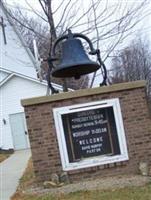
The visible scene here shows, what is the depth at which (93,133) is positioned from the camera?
33.2 ft

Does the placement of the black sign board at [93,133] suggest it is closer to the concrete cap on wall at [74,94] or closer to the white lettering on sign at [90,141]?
the white lettering on sign at [90,141]

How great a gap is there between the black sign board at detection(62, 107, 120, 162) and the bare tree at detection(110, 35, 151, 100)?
34767 millimetres

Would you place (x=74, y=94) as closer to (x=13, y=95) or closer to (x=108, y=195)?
(x=108, y=195)

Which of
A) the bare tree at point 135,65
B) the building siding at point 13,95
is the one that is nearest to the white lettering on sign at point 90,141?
the building siding at point 13,95

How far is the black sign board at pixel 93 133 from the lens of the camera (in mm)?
10102

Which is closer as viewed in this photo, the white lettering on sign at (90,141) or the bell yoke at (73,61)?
the bell yoke at (73,61)

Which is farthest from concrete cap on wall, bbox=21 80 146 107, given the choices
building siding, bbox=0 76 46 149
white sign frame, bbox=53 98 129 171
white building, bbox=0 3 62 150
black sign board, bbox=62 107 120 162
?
building siding, bbox=0 76 46 149

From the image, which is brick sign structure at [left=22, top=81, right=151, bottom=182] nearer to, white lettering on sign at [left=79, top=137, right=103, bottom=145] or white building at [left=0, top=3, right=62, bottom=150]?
white lettering on sign at [left=79, top=137, right=103, bottom=145]

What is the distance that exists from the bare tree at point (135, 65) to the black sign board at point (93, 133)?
34767 mm

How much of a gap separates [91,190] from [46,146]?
4.96 feet

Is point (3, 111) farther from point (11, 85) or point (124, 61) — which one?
point (124, 61)

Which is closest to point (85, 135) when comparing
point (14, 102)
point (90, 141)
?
point (90, 141)

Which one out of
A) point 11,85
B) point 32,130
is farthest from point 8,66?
point 32,130

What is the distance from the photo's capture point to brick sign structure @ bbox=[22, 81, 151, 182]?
10070mm
